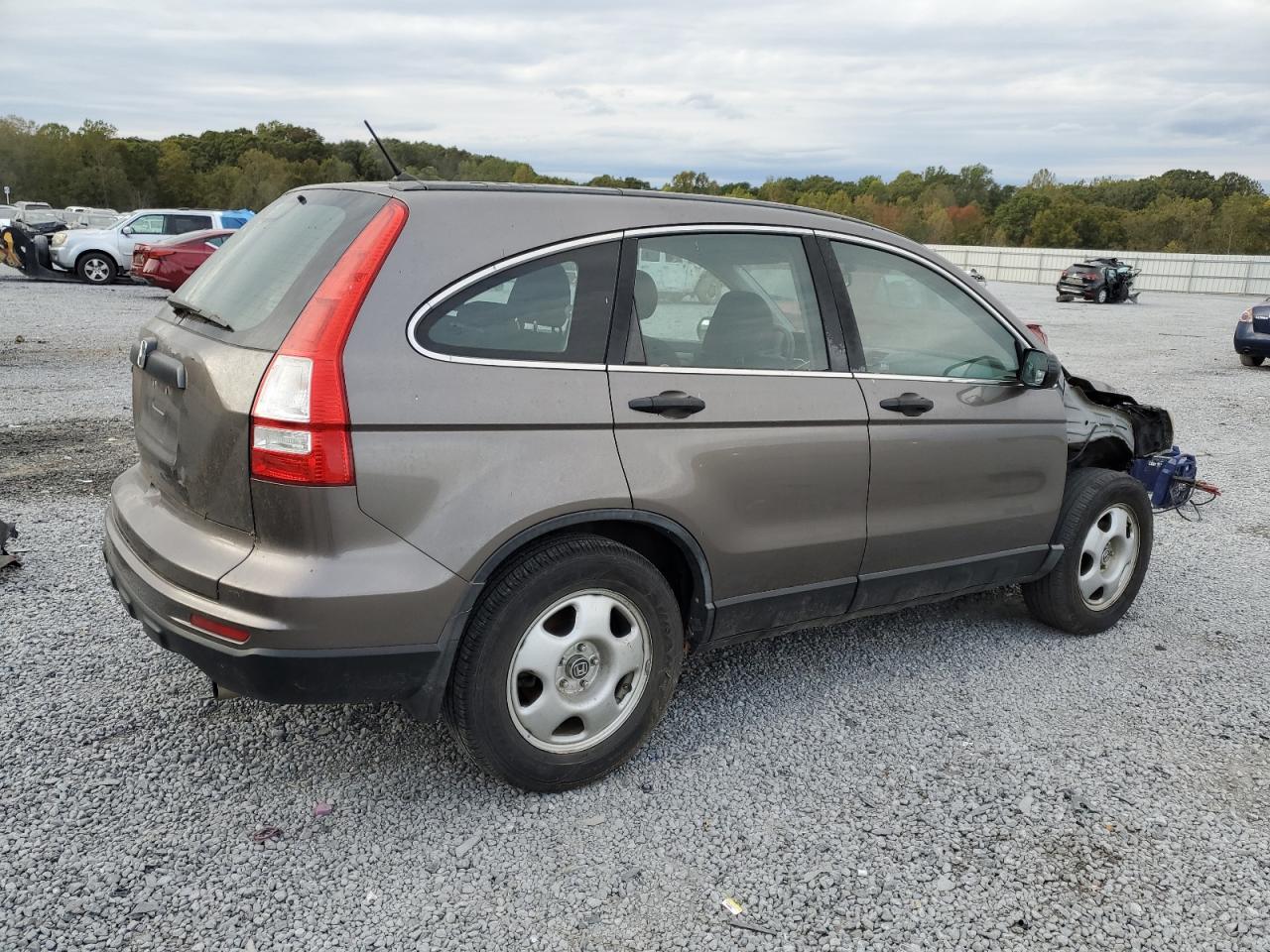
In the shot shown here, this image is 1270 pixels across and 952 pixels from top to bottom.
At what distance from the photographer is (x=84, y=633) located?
13.7 ft

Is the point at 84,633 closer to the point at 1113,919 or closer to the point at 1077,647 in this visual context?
the point at 1113,919

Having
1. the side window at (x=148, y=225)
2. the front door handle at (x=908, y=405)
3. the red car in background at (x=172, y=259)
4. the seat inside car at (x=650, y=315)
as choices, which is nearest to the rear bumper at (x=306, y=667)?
the seat inside car at (x=650, y=315)

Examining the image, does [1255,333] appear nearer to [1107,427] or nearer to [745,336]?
[1107,427]

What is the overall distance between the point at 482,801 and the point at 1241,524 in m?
5.69

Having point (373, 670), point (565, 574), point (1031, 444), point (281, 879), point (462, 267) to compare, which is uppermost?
point (462, 267)

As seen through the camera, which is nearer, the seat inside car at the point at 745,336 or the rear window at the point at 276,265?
the rear window at the point at 276,265

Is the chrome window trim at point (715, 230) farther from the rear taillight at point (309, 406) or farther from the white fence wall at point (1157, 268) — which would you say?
the white fence wall at point (1157, 268)

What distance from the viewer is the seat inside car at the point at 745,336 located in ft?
11.0

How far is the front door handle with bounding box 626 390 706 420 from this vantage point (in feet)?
10.2

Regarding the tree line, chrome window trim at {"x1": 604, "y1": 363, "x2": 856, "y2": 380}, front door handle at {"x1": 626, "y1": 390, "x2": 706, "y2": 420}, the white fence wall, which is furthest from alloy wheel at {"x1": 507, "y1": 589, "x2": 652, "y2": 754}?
the tree line

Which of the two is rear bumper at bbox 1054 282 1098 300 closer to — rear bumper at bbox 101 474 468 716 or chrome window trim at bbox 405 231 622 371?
chrome window trim at bbox 405 231 622 371

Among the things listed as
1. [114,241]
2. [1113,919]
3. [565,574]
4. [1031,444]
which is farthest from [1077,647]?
[114,241]

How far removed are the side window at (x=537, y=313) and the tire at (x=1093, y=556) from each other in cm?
247

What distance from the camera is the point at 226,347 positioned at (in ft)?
9.40
